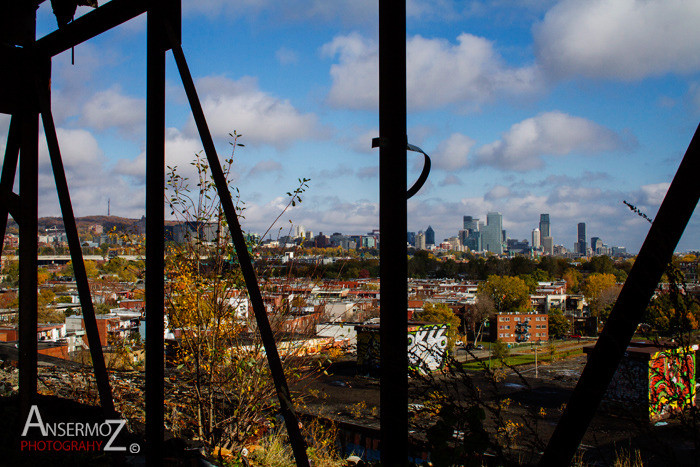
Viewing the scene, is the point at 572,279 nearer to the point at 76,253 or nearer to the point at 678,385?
the point at 76,253

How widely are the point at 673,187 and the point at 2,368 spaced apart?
17.1ft

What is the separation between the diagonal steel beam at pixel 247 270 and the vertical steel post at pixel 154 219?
0.24ft

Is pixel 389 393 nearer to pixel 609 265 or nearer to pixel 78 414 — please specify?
pixel 78 414

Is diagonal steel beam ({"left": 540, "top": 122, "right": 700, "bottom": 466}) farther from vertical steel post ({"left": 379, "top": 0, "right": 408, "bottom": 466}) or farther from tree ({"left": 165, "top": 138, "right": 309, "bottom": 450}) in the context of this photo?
tree ({"left": 165, "top": 138, "right": 309, "bottom": 450})

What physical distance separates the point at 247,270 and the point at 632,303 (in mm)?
1067

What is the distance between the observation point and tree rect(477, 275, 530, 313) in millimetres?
44031

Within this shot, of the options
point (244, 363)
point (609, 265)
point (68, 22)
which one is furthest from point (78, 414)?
point (609, 265)

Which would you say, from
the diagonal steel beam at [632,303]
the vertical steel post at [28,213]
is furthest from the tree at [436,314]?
the diagonal steel beam at [632,303]

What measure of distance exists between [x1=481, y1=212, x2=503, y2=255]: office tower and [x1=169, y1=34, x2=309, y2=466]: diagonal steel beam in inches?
5578

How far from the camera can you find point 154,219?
1652mm

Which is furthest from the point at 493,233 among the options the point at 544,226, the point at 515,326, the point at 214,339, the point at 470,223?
the point at 214,339

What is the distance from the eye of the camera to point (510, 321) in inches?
1425

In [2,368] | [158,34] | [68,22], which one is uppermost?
[68,22]

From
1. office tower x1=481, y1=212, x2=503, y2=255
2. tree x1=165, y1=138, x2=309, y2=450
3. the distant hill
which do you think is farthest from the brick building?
office tower x1=481, y1=212, x2=503, y2=255
